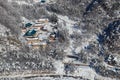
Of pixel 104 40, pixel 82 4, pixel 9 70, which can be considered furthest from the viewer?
pixel 82 4

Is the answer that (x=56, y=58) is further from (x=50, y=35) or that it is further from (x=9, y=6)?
(x=9, y=6)

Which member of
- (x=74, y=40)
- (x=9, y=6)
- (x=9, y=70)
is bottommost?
(x=9, y=70)

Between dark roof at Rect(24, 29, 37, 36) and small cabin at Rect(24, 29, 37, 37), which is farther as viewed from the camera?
dark roof at Rect(24, 29, 37, 36)

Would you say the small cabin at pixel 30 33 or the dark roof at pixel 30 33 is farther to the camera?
the dark roof at pixel 30 33

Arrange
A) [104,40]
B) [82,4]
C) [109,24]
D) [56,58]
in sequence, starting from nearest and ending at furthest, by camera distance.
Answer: [56,58], [104,40], [109,24], [82,4]

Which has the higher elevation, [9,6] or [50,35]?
[9,6]

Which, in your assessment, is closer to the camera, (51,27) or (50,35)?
(50,35)

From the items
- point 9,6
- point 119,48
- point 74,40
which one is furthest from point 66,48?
point 9,6

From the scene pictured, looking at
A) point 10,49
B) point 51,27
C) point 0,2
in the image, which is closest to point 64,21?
point 51,27

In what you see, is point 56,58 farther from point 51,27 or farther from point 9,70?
point 51,27
